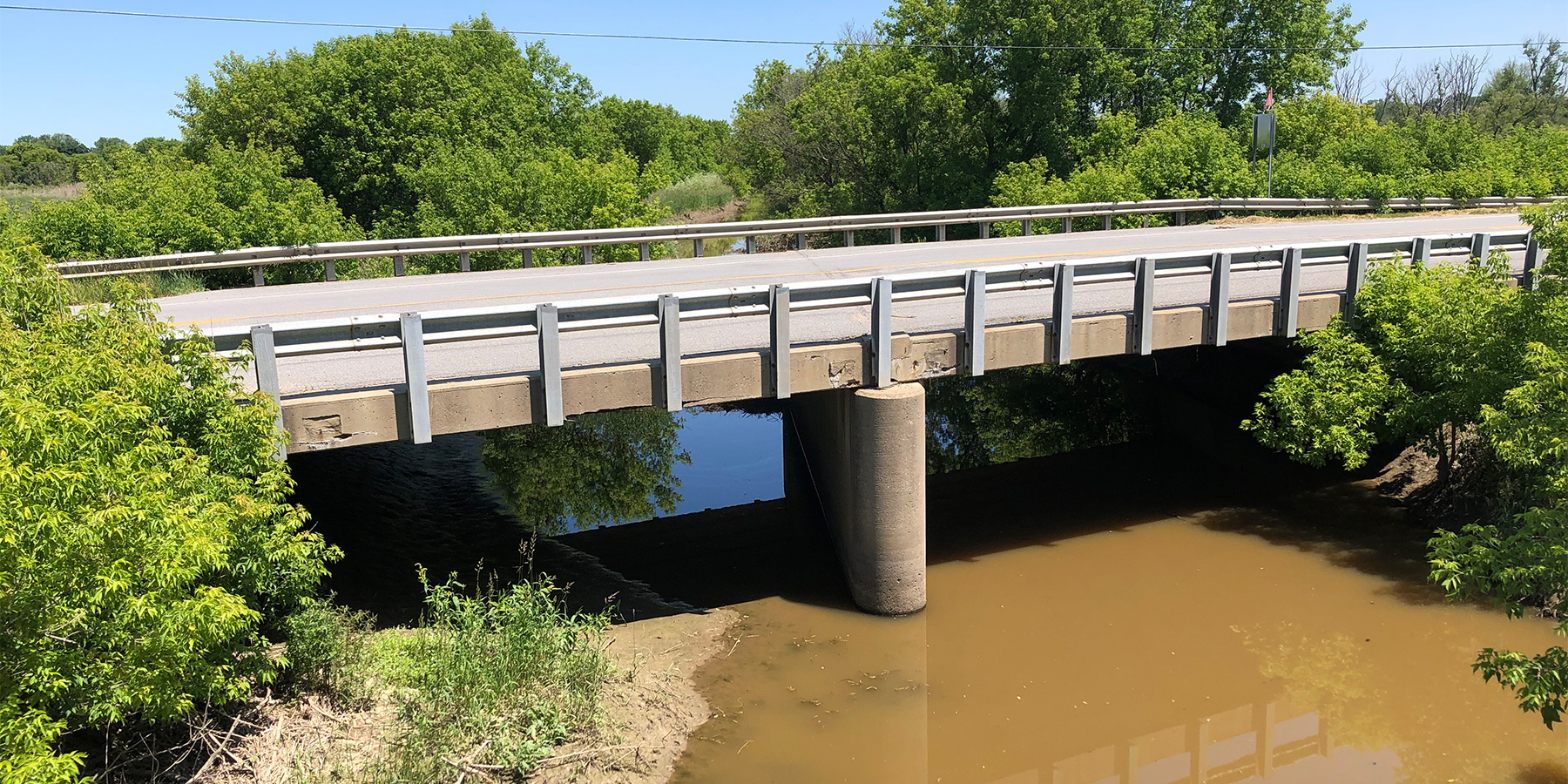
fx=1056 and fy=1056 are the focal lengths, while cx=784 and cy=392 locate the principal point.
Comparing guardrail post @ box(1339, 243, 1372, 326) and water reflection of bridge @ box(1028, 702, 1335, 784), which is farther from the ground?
guardrail post @ box(1339, 243, 1372, 326)

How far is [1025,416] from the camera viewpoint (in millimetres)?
21047

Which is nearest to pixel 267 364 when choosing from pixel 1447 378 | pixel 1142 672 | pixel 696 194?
pixel 1142 672

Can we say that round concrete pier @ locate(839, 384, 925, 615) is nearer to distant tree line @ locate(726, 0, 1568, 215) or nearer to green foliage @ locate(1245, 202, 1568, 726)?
green foliage @ locate(1245, 202, 1568, 726)

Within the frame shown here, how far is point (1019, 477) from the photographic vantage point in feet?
55.9

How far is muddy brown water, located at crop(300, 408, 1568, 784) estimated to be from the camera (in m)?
9.30

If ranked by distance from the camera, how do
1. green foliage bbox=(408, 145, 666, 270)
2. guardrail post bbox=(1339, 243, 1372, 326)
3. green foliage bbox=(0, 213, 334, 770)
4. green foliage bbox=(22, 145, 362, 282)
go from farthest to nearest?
green foliage bbox=(408, 145, 666, 270), green foliage bbox=(22, 145, 362, 282), guardrail post bbox=(1339, 243, 1372, 326), green foliage bbox=(0, 213, 334, 770)

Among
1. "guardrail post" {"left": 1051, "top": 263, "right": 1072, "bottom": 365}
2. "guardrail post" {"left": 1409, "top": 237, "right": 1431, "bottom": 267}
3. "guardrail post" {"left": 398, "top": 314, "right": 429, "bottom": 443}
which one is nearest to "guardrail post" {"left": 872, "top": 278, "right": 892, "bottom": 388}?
"guardrail post" {"left": 1051, "top": 263, "right": 1072, "bottom": 365}

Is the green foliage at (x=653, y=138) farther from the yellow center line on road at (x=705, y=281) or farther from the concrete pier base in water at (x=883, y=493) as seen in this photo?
the concrete pier base in water at (x=883, y=493)

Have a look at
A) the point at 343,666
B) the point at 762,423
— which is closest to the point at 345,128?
the point at 762,423

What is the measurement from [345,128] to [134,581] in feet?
106

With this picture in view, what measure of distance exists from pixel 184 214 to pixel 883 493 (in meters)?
16.9

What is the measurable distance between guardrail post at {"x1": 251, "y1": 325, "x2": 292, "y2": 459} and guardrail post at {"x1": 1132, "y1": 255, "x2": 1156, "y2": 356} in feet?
29.7

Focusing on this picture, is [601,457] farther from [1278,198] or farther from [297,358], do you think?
[1278,198]

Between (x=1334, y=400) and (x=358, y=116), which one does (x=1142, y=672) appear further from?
(x=358, y=116)
